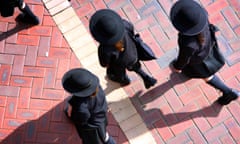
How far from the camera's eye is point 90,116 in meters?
3.82

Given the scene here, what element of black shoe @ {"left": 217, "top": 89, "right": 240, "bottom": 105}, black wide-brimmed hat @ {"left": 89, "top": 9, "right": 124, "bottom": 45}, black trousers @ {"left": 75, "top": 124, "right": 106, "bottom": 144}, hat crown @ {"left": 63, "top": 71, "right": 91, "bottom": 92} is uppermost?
black wide-brimmed hat @ {"left": 89, "top": 9, "right": 124, "bottom": 45}

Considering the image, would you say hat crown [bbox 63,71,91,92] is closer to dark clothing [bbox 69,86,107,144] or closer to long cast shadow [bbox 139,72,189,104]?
dark clothing [bbox 69,86,107,144]

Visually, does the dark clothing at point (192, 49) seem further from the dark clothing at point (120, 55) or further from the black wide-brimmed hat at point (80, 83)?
the black wide-brimmed hat at point (80, 83)

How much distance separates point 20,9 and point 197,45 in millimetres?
2367

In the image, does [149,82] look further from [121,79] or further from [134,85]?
[121,79]

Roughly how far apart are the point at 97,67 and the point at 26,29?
1.11 metres

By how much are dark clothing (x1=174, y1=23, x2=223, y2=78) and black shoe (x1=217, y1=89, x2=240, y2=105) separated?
20.4 inches

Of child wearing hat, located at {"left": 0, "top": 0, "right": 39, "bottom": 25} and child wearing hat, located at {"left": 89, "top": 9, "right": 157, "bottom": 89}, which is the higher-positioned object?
child wearing hat, located at {"left": 0, "top": 0, "right": 39, "bottom": 25}

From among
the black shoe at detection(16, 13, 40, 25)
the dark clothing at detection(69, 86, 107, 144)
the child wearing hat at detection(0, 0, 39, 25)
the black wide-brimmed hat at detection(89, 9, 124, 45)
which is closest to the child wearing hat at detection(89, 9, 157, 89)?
the black wide-brimmed hat at detection(89, 9, 124, 45)

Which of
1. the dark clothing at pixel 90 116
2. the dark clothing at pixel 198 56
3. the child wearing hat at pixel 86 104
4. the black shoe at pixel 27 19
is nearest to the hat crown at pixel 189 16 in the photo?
the dark clothing at pixel 198 56

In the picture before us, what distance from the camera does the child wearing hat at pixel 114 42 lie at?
3.57 meters

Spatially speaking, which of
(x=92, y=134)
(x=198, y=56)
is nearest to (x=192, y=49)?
(x=198, y=56)

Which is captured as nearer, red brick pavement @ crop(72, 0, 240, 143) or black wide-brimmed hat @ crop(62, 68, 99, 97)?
black wide-brimmed hat @ crop(62, 68, 99, 97)

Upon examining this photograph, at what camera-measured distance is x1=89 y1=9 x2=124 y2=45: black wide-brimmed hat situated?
3.55 meters
